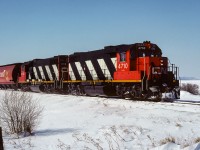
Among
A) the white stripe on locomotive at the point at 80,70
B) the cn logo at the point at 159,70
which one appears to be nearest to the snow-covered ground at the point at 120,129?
the cn logo at the point at 159,70

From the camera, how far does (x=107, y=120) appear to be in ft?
39.8

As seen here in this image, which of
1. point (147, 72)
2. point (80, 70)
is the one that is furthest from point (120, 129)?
point (80, 70)

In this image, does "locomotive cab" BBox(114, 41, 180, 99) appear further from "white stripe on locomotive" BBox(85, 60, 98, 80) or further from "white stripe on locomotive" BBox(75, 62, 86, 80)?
"white stripe on locomotive" BBox(75, 62, 86, 80)

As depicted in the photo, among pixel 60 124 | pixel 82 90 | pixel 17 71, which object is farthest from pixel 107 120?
pixel 17 71

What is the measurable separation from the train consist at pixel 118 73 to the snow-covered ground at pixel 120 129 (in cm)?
215

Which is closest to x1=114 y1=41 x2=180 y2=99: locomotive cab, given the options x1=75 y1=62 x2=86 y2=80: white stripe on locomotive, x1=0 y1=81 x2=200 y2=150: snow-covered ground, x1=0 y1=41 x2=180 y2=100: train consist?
x1=0 y1=41 x2=180 y2=100: train consist

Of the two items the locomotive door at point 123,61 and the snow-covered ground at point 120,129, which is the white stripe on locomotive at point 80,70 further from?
the snow-covered ground at point 120,129

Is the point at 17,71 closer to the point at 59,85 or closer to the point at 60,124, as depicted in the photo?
the point at 59,85

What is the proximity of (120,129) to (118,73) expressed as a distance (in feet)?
29.8

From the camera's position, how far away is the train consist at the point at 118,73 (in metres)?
17.0

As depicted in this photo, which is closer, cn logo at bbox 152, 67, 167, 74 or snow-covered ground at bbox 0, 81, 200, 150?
snow-covered ground at bbox 0, 81, 200, 150

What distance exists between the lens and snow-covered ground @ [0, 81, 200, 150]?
841 centimetres

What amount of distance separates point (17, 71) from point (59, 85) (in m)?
11.8

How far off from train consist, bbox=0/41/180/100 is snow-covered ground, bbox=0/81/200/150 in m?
2.15
